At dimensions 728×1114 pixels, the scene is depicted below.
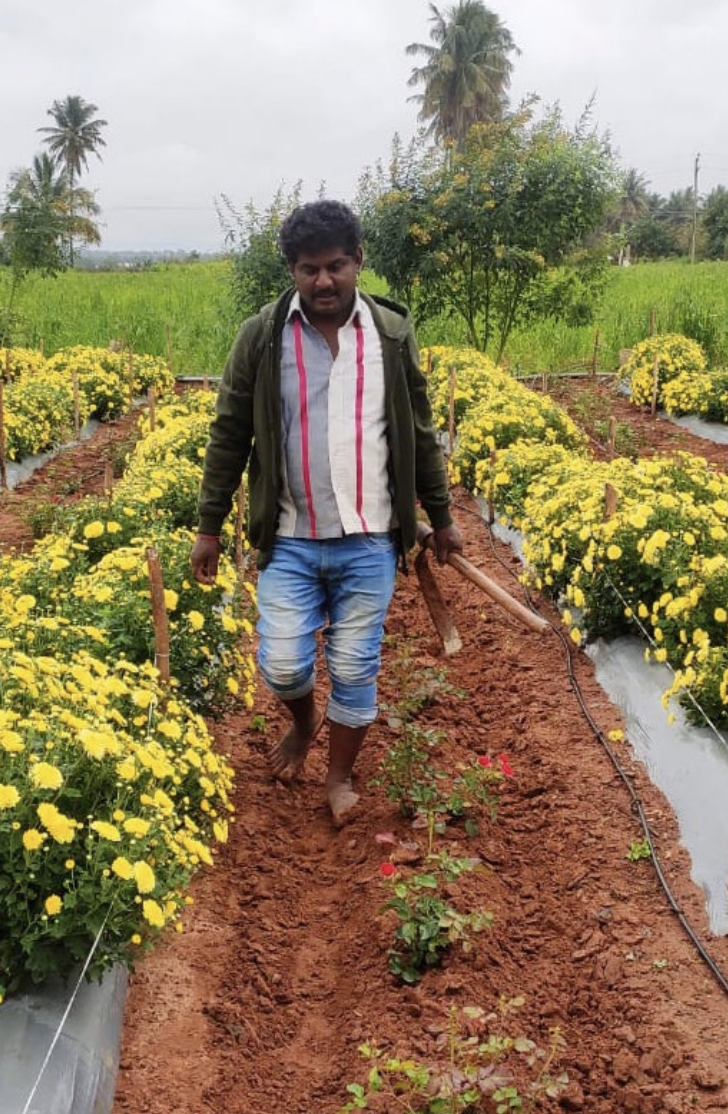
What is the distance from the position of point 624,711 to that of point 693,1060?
1.88 meters

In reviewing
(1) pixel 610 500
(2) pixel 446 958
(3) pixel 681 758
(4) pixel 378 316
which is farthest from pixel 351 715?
(1) pixel 610 500

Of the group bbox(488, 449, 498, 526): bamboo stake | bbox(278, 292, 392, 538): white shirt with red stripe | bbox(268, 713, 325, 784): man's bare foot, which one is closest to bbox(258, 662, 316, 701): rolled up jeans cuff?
bbox(268, 713, 325, 784): man's bare foot

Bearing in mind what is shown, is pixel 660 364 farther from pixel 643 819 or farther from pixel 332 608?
pixel 332 608

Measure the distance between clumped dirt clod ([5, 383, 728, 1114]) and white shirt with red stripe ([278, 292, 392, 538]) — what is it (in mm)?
1032

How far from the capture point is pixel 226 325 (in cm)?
1620

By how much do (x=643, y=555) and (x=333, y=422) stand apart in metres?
1.62

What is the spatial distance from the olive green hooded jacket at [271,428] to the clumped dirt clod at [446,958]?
1028 millimetres

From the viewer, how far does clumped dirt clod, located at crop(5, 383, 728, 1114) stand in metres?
2.54

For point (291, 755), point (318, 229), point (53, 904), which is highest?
point (318, 229)

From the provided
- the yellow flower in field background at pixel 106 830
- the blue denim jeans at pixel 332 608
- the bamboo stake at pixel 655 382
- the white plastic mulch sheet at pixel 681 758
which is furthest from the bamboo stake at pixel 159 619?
the bamboo stake at pixel 655 382

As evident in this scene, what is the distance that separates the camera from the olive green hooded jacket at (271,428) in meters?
3.16

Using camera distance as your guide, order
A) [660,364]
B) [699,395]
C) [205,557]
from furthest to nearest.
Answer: [660,364], [699,395], [205,557]

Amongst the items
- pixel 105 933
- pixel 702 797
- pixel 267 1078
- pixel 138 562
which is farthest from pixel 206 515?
pixel 702 797

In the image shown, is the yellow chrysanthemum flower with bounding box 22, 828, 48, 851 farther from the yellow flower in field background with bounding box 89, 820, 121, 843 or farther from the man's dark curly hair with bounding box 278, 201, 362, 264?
the man's dark curly hair with bounding box 278, 201, 362, 264
